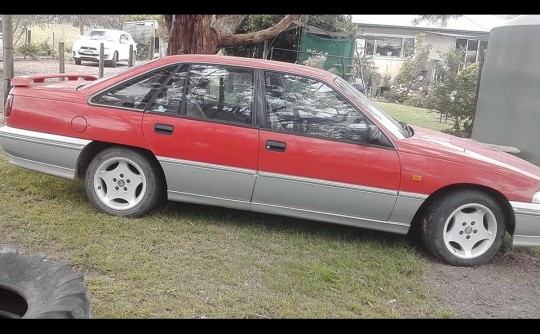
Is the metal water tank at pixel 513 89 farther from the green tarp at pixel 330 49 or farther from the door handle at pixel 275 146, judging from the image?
the green tarp at pixel 330 49

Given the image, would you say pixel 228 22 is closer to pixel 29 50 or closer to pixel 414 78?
pixel 29 50

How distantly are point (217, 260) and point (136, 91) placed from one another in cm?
178

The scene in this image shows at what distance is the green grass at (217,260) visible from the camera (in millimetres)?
3203

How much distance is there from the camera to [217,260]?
3826mm

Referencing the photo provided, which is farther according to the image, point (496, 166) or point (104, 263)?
point (496, 166)

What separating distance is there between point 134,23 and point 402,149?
81.3 feet

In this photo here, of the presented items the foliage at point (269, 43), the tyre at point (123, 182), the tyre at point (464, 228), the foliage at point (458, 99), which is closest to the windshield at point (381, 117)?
the tyre at point (464, 228)

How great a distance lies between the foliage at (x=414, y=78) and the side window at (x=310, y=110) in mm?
15478

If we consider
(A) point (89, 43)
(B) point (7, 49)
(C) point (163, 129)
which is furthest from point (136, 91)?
(A) point (89, 43)

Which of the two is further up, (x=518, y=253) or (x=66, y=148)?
(x=66, y=148)

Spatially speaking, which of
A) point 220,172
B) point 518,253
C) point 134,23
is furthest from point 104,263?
point 134,23

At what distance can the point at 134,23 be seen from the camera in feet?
85.7

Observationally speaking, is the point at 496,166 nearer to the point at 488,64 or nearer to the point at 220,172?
the point at 220,172
